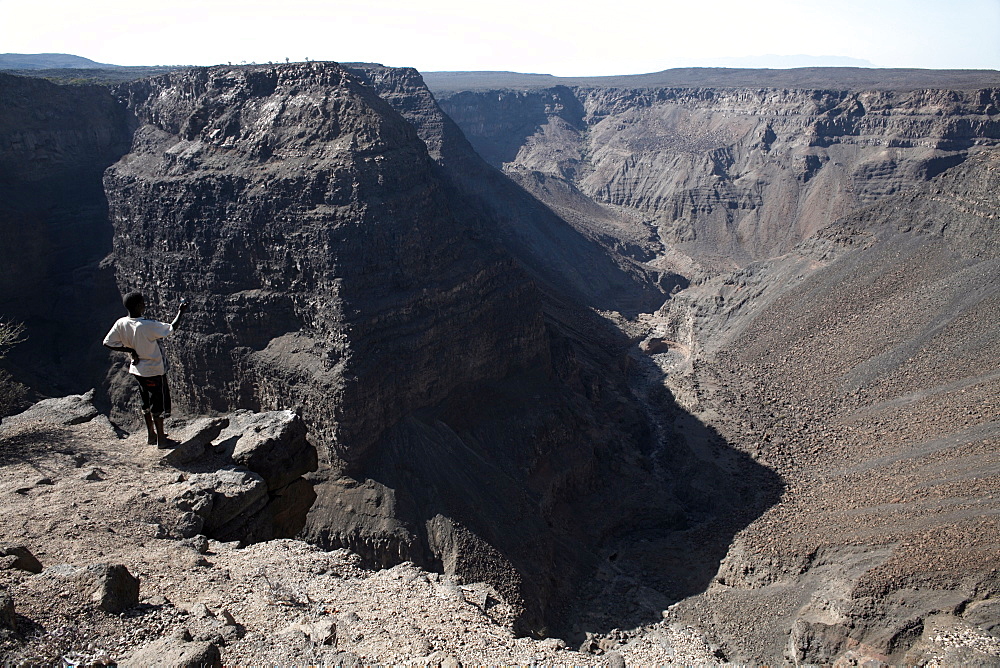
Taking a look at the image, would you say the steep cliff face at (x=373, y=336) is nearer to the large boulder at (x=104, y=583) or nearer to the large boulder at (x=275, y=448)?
the large boulder at (x=275, y=448)

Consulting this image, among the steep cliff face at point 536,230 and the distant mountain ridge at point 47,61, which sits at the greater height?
the distant mountain ridge at point 47,61

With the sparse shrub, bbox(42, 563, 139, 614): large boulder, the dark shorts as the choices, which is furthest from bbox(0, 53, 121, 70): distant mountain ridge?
bbox(42, 563, 139, 614): large boulder

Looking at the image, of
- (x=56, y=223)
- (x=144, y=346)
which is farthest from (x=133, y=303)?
(x=56, y=223)

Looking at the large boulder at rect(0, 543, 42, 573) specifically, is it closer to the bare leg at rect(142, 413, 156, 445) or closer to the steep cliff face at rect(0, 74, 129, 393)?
the bare leg at rect(142, 413, 156, 445)

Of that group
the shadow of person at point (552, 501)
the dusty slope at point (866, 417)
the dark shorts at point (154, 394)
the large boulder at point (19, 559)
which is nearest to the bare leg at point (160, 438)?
the dark shorts at point (154, 394)

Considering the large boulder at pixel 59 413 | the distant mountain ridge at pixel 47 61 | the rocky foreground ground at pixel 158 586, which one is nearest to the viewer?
the rocky foreground ground at pixel 158 586

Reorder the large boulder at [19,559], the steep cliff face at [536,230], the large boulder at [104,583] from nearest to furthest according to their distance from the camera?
the large boulder at [104,583], the large boulder at [19,559], the steep cliff face at [536,230]

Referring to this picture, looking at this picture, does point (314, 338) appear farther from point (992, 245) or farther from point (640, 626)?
point (992, 245)
